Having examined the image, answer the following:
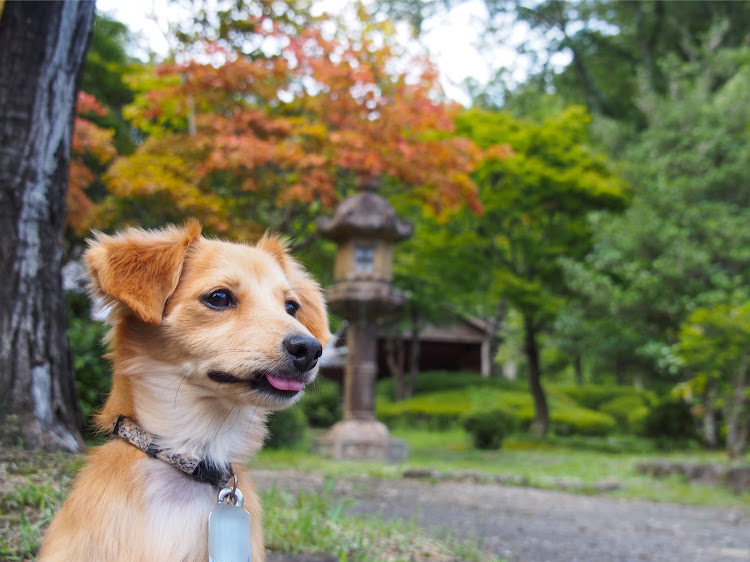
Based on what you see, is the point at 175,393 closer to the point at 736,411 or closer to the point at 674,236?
the point at 736,411

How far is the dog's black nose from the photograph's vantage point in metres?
2.01

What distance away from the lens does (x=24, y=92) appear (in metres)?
3.60

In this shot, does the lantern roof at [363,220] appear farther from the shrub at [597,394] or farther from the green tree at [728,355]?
the shrub at [597,394]

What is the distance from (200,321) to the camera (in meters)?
2.12

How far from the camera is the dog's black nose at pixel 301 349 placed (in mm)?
2014

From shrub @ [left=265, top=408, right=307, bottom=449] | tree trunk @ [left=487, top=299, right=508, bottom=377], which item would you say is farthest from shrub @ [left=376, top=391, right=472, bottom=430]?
shrub @ [left=265, top=408, right=307, bottom=449]

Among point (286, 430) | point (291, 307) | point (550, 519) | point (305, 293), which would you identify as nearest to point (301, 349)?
point (291, 307)

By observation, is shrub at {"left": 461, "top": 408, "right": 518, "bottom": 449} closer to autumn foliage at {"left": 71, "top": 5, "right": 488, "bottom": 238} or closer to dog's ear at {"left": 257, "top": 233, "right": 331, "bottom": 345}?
autumn foliage at {"left": 71, "top": 5, "right": 488, "bottom": 238}

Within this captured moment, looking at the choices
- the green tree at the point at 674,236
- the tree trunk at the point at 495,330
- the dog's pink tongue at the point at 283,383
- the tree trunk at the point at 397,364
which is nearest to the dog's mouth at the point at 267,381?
the dog's pink tongue at the point at 283,383

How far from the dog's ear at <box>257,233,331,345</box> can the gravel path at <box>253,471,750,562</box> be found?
8.34ft

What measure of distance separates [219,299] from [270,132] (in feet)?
26.7

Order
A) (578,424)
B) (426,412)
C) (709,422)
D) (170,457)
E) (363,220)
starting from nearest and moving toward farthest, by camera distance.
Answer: (170,457), (363,220), (709,422), (578,424), (426,412)

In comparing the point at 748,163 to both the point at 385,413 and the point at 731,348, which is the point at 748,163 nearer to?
the point at 731,348

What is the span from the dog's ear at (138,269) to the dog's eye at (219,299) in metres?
0.11
